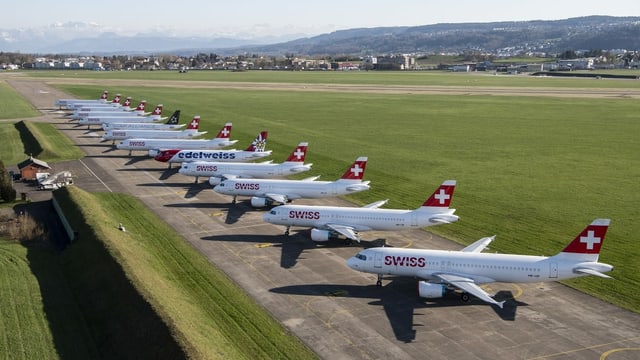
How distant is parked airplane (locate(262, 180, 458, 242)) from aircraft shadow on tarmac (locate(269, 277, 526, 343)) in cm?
991

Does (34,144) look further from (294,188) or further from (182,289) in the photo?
(182,289)

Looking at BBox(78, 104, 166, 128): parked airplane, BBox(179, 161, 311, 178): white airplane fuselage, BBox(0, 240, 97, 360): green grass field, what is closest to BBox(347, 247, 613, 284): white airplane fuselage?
BBox(0, 240, 97, 360): green grass field

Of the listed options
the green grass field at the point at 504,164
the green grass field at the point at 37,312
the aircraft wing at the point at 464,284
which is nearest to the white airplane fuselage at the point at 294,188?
the green grass field at the point at 504,164

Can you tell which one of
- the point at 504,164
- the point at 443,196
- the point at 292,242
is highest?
the point at 443,196

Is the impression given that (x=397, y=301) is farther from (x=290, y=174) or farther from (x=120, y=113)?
(x=120, y=113)

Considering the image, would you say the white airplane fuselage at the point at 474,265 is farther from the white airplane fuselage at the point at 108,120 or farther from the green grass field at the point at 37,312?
the white airplane fuselage at the point at 108,120

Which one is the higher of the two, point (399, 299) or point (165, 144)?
point (165, 144)

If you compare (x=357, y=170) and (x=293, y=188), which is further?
(x=293, y=188)

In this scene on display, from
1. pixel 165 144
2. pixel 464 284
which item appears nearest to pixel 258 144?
pixel 165 144

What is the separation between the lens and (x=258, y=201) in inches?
3221

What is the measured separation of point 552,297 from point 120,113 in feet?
501

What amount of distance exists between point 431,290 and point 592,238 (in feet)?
47.5

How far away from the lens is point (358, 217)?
221ft

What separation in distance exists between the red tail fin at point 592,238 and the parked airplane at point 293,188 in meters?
34.5
